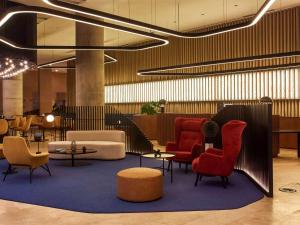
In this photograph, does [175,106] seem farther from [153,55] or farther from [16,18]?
[16,18]

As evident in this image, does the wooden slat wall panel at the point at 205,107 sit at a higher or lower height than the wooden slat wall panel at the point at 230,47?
lower

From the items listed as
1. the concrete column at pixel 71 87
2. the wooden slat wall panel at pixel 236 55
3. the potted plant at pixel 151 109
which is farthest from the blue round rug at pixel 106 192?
the concrete column at pixel 71 87

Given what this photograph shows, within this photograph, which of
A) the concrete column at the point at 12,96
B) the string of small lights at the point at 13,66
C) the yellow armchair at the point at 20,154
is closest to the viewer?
the yellow armchair at the point at 20,154

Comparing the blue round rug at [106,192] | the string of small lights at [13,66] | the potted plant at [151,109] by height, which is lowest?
the blue round rug at [106,192]

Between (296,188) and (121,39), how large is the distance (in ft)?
43.8

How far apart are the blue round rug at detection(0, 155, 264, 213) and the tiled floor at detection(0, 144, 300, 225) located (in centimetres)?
20

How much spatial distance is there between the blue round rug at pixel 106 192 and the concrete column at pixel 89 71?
4593 mm

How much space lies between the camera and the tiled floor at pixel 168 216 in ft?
15.1

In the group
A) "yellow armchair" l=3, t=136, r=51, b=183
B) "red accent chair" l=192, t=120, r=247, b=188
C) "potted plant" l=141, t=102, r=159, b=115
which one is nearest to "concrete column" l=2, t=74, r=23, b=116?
"potted plant" l=141, t=102, r=159, b=115

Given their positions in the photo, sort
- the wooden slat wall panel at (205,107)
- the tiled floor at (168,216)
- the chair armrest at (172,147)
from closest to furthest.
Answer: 1. the tiled floor at (168,216)
2. the chair armrest at (172,147)
3. the wooden slat wall panel at (205,107)

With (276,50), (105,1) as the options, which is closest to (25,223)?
(105,1)

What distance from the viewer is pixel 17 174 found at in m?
7.77

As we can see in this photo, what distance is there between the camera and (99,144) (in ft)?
31.8

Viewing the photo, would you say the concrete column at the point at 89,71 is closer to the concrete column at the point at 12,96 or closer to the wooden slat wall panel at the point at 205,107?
the wooden slat wall panel at the point at 205,107
